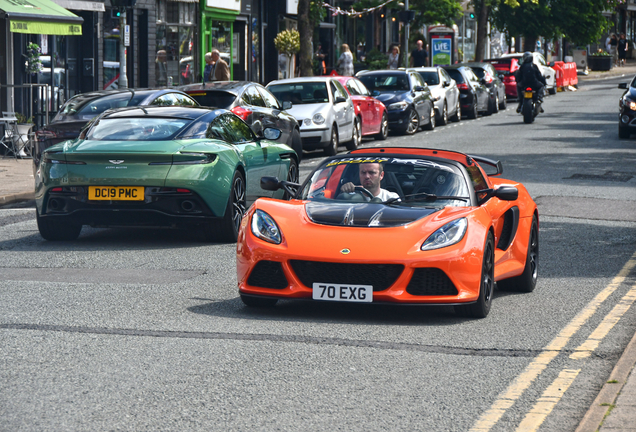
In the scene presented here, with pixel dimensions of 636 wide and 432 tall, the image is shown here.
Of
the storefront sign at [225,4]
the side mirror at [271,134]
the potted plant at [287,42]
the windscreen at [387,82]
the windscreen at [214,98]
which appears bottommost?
the side mirror at [271,134]

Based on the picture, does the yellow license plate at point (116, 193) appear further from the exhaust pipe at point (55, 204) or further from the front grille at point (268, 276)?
the front grille at point (268, 276)

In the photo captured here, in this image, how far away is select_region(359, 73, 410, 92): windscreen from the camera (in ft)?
89.8

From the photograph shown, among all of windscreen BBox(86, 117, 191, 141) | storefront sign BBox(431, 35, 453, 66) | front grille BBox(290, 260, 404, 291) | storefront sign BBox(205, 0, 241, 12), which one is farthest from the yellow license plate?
storefront sign BBox(431, 35, 453, 66)

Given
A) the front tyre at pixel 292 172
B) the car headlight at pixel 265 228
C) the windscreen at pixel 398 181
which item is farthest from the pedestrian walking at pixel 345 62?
the car headlight at pixel 265 228

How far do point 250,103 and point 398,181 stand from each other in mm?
10496

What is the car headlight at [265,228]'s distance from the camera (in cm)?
737

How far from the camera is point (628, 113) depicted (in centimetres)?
2416

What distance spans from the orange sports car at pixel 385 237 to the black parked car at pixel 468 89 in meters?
24.6

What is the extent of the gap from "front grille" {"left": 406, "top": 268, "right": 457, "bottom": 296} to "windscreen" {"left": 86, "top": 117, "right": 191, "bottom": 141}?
456cm

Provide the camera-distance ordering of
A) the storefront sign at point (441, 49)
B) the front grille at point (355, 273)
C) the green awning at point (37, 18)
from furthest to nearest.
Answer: the storefront sign at point (441, 49)
the green awning at point (37, 18)
the front grille at point (355, 273)

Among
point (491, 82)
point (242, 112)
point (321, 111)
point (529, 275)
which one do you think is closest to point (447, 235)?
point (529, 275)

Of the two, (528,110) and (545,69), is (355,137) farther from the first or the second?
(545,69)

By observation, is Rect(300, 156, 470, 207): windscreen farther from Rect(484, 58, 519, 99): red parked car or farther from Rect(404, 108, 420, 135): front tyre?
Rect(484, 58, 519, 99): red parked car

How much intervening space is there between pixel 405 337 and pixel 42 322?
2.33m
